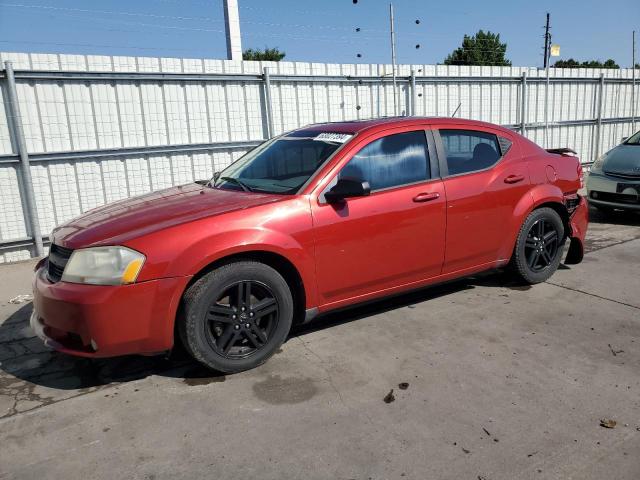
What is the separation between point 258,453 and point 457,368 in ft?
4.75

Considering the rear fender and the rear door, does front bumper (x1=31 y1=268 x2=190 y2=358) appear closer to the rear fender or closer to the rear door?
the rear door

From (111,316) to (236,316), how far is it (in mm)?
751

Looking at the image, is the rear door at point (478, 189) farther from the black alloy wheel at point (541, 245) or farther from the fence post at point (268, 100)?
the fence post at point (268, 100)

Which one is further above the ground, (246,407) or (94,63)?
(94,63)

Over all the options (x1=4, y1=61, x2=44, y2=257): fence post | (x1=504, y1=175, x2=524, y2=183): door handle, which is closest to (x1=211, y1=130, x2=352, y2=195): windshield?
(x1=504, y1=175, x2=524, y2=183): door handle

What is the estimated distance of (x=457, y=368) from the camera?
10.8 feet

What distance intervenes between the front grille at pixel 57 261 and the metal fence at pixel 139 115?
376 cm

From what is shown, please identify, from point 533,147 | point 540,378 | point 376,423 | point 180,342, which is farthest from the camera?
point 533,147

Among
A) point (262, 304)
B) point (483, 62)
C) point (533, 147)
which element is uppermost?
point (483, 62)

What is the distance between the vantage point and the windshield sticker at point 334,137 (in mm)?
3811

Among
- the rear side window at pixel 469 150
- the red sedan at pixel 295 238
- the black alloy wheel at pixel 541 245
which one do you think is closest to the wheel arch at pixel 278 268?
the red sedan at pixel 295 238

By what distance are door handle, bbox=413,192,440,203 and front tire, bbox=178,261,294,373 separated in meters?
1.25

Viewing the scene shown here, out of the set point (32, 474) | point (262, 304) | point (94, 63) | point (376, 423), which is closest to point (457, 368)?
point (376, 423)

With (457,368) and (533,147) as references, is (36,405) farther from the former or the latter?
(533,147)
